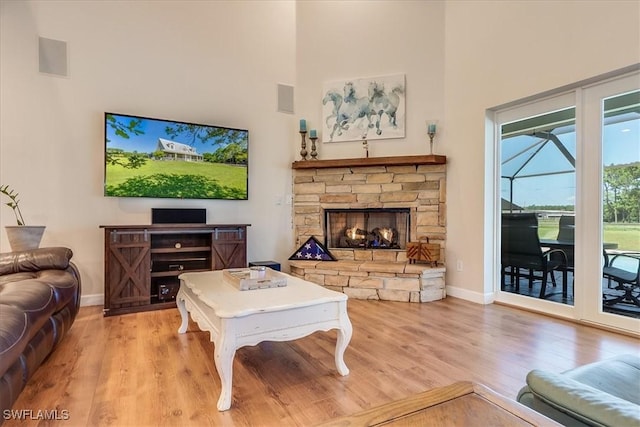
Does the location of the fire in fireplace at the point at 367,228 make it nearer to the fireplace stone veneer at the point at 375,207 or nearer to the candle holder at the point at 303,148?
the fireplace stone veneer at the point at 375,207

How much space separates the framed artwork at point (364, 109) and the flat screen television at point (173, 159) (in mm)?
1151

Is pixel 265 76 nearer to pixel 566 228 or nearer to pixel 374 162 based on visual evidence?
pixel 374 162

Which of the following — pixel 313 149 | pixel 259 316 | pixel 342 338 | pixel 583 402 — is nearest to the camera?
pixel 583 402

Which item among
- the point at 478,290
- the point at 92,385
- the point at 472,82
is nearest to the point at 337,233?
the point at 478,290

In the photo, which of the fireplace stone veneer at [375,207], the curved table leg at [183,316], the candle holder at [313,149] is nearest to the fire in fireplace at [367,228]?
the fireplace stone veneer at [375,207]

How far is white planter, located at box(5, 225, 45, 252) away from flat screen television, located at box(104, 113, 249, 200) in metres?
0.74

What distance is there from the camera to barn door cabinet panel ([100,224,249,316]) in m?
3.33

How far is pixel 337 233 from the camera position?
4801mm

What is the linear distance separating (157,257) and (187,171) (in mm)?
1007

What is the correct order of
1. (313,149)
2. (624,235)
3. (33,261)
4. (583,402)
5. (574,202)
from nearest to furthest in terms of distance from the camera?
(583,402), (33,261), (624,235), (574,202), (313,149)

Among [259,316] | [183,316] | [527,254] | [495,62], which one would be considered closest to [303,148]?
[495,62]

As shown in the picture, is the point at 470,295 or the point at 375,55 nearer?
the point at 470,295

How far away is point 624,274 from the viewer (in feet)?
9.39

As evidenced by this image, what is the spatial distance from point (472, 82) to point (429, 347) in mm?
2925
